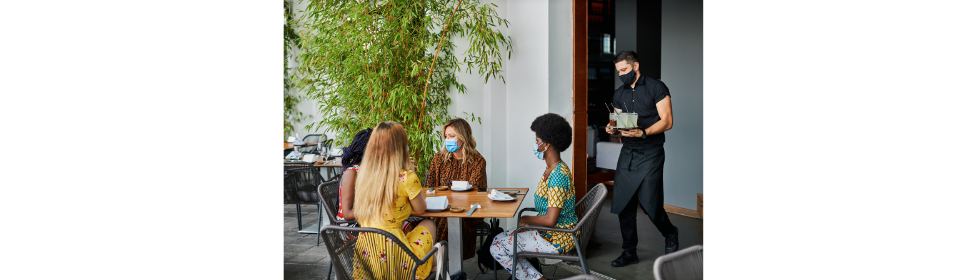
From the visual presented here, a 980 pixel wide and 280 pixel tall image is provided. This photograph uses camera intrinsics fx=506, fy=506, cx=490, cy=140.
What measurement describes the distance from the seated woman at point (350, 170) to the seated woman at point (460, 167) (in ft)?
3.02

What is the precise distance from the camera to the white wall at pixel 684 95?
5715mm

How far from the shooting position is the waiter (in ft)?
12.0

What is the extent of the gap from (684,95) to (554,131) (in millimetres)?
3443

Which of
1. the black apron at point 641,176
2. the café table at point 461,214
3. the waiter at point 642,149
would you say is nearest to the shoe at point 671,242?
the waiter at point 642,149

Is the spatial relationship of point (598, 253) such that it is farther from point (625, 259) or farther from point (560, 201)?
point (560, 201)

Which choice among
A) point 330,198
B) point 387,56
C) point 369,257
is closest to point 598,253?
point 330,198

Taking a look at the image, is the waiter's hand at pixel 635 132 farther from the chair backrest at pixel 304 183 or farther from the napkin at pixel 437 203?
the chair backrest at pixel 304 183

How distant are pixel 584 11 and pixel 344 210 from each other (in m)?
2.55

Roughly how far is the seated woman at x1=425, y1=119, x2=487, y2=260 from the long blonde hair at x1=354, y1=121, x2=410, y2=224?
117 cm

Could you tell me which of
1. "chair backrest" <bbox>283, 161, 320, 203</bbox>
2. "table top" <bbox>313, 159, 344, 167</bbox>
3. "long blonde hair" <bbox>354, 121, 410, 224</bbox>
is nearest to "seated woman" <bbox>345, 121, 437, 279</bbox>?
"long blonde hair" <bbox>354, 121, 410, 224</bbox>

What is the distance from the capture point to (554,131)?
2979 millimetres
